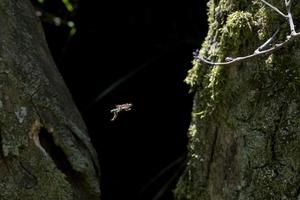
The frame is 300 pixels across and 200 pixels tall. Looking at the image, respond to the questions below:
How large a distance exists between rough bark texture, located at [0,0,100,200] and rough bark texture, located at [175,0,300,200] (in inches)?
14.7

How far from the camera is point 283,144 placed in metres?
1.57

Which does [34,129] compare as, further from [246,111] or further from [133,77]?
[133,77]

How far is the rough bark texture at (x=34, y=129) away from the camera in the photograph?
5.70 feet

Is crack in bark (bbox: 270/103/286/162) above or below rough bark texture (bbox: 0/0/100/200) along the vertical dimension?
below

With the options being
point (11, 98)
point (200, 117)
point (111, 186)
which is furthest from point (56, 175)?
point (111, 186)

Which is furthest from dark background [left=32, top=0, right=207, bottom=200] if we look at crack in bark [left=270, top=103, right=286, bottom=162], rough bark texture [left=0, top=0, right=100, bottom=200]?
crack in bark [left=270, top=103, right=286, bottom=162]

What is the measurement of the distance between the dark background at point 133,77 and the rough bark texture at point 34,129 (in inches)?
40.5

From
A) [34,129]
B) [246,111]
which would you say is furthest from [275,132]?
[34,129]

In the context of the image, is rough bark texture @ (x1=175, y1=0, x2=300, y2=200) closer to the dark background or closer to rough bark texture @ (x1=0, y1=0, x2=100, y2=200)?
rough bark texture @ (x1=0, y1=0, x2=100, y2=200)

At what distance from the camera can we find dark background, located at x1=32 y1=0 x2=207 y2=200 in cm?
299

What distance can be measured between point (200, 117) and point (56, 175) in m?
0.47

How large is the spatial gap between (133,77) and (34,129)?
52.8 inches

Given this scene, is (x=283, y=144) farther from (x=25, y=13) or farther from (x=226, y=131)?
(x=25, y=13)

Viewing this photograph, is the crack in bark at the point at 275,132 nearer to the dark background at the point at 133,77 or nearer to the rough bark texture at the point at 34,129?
the rough bark texture at the point at 34,129
